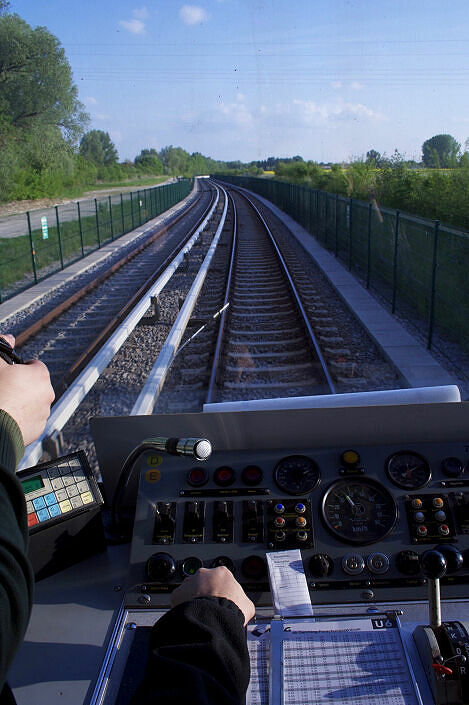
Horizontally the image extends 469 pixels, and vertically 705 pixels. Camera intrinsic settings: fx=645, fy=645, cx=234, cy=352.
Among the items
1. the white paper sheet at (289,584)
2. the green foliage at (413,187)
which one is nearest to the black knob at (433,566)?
the white paper sheet at (289,584)

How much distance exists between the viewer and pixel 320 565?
2.18m

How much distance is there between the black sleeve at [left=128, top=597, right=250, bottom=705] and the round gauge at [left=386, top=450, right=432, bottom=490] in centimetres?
98

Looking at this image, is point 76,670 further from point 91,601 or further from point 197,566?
point 197,566

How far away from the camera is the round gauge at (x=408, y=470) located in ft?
7.77

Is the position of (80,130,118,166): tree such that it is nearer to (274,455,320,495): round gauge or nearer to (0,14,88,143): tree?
(0,14,88,143): tree

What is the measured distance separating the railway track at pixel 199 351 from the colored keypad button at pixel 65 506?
2.07 metres

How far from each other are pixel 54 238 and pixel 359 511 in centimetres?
2045

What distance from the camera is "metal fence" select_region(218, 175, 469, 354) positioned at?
29.8 feet

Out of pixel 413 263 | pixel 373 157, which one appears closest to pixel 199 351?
pixel 413 263

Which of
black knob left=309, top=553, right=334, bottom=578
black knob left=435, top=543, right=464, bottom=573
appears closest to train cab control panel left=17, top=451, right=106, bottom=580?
black knob left=309, top=553, right=334, bottom=578

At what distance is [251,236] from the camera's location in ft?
79.3

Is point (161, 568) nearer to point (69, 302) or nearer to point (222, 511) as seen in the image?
point (222, 511)

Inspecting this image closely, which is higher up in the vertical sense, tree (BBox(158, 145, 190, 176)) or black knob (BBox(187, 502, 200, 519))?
tree (BBox(158, 145, 190, 176))

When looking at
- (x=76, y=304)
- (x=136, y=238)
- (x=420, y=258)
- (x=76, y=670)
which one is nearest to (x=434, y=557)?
(x=76, y=670)
